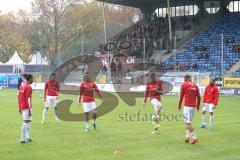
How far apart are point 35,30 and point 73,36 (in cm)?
807

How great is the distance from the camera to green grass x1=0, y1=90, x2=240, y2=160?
1367 centimetres

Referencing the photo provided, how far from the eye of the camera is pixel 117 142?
52.8ft

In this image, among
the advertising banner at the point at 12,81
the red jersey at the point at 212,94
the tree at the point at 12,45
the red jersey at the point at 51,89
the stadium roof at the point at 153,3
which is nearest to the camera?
the red jersey at the point at 212,94

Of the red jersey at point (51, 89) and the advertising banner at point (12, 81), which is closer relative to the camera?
the red jersey at point (51, 89)

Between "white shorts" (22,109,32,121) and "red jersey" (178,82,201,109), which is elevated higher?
"red jersey" (178,82,201,109)

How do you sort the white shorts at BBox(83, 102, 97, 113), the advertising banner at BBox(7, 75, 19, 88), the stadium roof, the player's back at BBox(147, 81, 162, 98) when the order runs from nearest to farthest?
1. the player's back at BBox(147, 81, 162, 98)
2. the white shorts at BBox(83, 102, 97, 113)
3. the advertising banner at BBox(7, 75, 19, 88)
4. the stadium roof

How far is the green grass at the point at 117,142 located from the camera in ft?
44.9

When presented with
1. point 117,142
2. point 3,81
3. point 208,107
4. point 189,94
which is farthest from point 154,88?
point 3,81

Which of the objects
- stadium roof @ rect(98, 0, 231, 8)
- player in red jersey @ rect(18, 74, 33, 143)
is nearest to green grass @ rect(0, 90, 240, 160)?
player in red jersey @ rect(18, 74, 33, 143)

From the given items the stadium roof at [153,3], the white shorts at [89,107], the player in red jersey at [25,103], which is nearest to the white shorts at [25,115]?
the player in red jersey at [25,103]

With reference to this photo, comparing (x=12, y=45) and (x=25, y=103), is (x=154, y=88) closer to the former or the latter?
(x=25, y=103)

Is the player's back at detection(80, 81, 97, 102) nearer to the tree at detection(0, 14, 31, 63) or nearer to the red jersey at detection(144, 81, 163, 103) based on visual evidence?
the red jersey at detection(144, 81, 163, 103)

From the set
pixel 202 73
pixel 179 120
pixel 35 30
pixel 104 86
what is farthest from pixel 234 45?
pixel 35 30

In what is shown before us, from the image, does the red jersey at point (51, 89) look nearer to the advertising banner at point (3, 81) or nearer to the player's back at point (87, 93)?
the player's back at point (87, 93)
